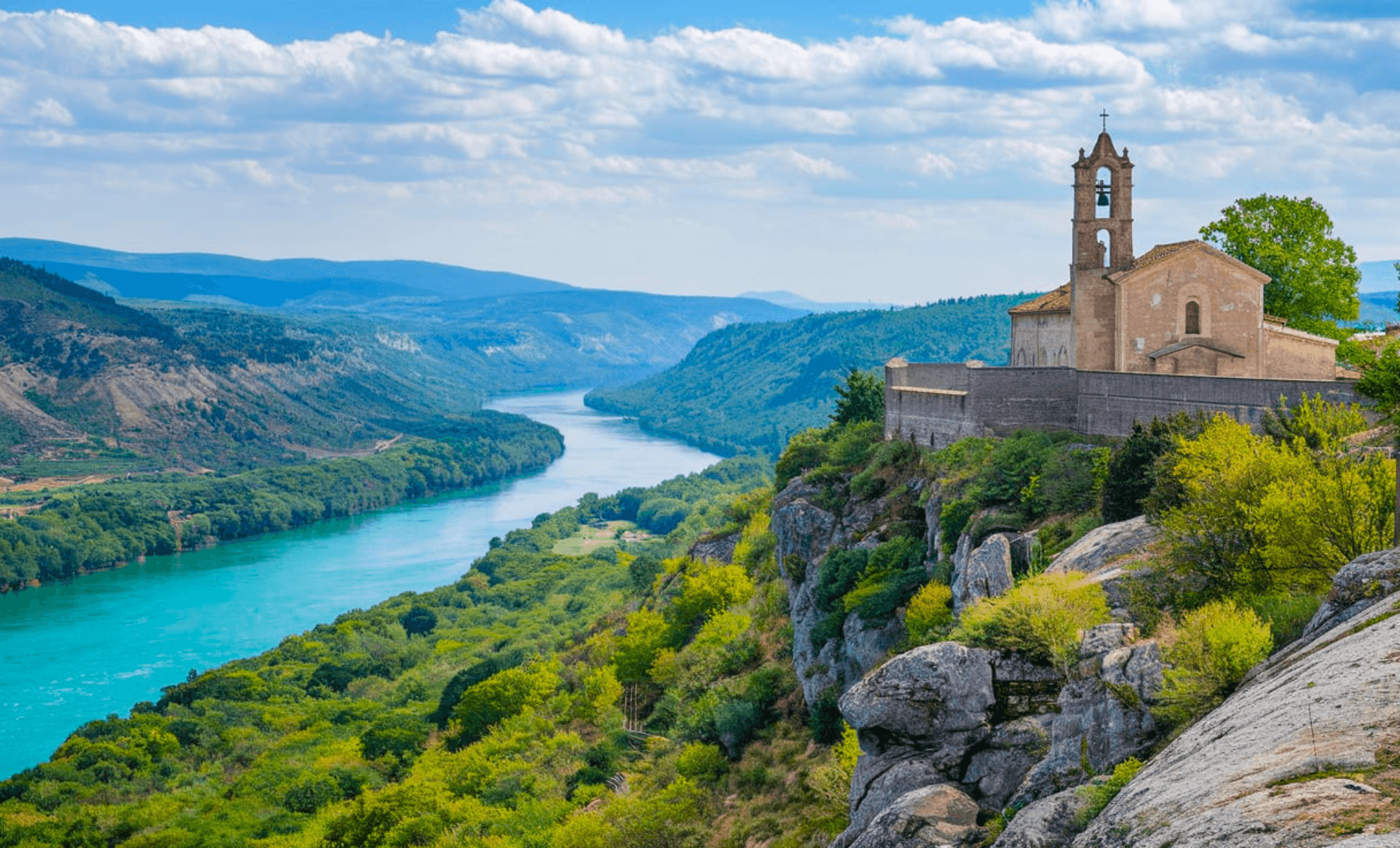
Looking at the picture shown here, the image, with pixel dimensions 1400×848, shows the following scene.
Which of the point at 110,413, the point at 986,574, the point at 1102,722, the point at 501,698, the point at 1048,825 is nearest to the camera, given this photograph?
the point at 1048,825

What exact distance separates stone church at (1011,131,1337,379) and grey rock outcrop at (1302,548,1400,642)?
18.2 meters

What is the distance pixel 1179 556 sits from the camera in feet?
58.2

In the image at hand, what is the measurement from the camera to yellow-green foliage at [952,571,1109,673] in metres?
16.9

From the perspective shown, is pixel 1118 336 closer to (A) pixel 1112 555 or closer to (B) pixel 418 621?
(A) pixel 1112 555

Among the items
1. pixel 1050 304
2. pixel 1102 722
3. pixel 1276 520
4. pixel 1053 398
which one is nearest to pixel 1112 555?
pixel 1276 520

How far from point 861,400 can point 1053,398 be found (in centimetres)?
1211

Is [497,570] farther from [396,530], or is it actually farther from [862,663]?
[862,663]

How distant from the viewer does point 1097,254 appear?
33594mm

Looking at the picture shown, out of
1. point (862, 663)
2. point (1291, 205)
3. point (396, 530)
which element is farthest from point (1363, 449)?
point (396, 530)

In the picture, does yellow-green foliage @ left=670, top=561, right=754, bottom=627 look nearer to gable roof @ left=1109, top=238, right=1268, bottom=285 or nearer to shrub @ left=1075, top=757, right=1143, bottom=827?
gable roof @ left=1109, top=238, right=1268, bottom=285

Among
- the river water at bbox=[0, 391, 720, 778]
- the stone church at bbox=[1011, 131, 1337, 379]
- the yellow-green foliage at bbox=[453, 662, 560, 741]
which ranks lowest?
the river water at bbox=[0, 391, 720, 778]

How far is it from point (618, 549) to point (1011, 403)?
250 ft

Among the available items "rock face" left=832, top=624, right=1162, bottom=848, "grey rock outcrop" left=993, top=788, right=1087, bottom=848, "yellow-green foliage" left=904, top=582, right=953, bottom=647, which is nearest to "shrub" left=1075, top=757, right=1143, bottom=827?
"grey rock outcrop" left=993, top=788, right=1087, bottom=848

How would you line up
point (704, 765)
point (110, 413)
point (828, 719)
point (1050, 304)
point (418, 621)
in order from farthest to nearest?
point (110, 413), point (418, 621), point (1050, 304), point (704, 765), point (828, 719)
